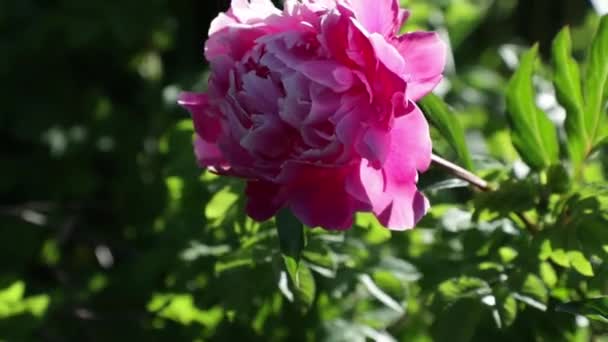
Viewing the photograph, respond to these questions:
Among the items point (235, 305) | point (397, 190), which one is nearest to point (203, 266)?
point (235, 305)

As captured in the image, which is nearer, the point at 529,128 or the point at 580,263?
the point at 580,263

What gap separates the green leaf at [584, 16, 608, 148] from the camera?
1489 mm

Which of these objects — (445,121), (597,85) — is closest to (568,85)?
(597,85)

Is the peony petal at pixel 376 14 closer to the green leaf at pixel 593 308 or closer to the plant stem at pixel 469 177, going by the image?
the plant stem at pixel 469 177

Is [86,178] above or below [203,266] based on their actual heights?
below

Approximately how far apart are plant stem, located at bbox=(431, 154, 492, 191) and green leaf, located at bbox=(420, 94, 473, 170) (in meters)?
0.03

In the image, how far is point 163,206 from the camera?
7.65 ft

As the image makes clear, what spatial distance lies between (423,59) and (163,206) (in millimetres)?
1128

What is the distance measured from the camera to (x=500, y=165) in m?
1.69

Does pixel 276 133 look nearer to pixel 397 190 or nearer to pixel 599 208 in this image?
pixel 397 190

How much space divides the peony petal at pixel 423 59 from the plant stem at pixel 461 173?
4.6 inches

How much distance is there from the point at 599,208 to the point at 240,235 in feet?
1.78

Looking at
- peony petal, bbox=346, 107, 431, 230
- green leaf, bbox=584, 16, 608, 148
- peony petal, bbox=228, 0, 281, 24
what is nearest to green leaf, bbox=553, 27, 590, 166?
green leaf, bbox=584, 16, 608, 148

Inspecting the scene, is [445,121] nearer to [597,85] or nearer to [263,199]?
[597,85]
